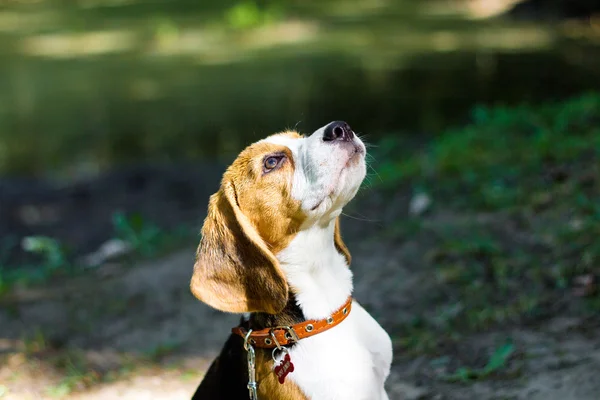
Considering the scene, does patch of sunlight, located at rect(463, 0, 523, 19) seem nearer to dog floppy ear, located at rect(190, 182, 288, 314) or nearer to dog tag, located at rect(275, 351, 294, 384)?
dog floppy ear, located at rect(190, 182, 288, 314)

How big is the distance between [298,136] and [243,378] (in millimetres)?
1032

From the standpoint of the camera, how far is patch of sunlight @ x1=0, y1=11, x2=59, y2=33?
1819cm

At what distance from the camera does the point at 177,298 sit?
5.80 m

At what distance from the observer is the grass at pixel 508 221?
14.9 ft

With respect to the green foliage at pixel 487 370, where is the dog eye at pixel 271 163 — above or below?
above

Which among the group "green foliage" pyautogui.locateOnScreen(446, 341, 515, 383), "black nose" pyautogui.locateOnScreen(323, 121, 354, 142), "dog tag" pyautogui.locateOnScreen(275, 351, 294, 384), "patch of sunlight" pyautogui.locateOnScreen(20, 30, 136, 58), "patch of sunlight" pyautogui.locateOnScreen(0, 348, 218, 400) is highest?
"patch of sunlight" pyautogui.locateOnScreen(20, 30, 136, 58)

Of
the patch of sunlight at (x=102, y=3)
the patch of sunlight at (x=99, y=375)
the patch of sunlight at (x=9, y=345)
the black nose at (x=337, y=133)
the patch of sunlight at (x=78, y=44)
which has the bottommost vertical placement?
the patch of sunlight at (x=99, y=375)

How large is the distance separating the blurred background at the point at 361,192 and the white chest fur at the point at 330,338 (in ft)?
2.72

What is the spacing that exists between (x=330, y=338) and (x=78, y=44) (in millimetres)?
14383

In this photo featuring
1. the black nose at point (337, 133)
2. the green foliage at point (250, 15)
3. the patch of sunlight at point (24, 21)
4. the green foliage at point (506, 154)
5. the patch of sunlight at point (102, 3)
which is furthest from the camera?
the patch of sunlight at point (102, 3)

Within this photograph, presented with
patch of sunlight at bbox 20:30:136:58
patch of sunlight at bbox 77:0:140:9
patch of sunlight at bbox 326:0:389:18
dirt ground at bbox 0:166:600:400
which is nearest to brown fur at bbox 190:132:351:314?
dirt ground at bbox 0:166:600:400

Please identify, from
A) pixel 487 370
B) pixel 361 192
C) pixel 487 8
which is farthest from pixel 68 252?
pixel 487 8

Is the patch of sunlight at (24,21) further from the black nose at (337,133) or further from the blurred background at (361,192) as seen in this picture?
the black nose at (337,133)

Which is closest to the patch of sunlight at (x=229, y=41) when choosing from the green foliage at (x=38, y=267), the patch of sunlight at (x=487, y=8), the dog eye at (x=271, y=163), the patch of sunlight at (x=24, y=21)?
the patch of sunlight at (x=487, y=8)
